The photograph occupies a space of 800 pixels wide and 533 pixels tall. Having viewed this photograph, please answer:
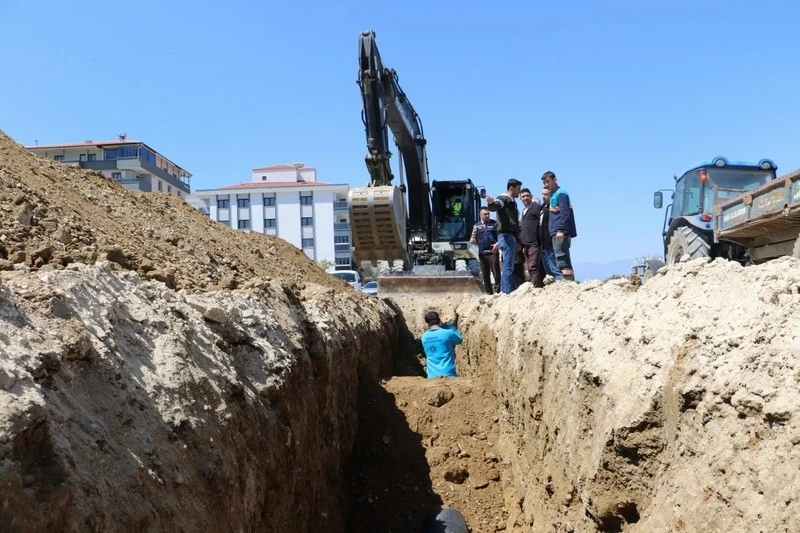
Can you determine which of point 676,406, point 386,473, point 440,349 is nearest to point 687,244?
point 440,349

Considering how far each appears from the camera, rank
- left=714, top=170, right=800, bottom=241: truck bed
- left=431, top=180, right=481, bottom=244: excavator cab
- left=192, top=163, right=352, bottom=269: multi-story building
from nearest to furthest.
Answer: left=714, top=170, right=800, bottom=241: truck bed
left=431, top=180, right=481, bottom=244: excavator cab
left=192, top=163, right=352, bottom=269: multi-story building

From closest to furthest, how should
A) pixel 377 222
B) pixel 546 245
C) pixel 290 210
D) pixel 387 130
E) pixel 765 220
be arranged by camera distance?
pixel 765 220 → pixel 546 245 → pixel 377 222 → pixel 387 130 → pixel 290 210

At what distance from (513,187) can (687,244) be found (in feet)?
10.1

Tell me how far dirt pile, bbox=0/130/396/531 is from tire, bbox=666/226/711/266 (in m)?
6.40

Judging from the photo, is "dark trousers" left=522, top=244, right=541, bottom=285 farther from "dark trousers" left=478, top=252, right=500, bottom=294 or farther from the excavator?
the excavator

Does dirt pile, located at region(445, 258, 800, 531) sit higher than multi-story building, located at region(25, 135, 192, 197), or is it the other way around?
multi-story building, located at region(25, 135, 192, 197)

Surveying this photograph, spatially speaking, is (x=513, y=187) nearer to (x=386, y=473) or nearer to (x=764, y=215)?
(x=764, y=215)

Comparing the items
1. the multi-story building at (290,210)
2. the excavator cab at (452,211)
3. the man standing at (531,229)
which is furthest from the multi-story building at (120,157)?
the man standing at (531,229)

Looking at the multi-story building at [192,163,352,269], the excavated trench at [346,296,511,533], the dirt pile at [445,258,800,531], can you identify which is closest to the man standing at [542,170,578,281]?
the excavated trench at [346,296,511,533]

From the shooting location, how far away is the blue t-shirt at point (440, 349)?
9586 mm

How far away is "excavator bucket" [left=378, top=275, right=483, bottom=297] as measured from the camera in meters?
15.5

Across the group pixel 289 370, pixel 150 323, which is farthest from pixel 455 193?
pixel 150 323

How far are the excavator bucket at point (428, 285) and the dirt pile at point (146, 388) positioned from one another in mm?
8946

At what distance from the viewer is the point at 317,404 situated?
5410 millimetres
